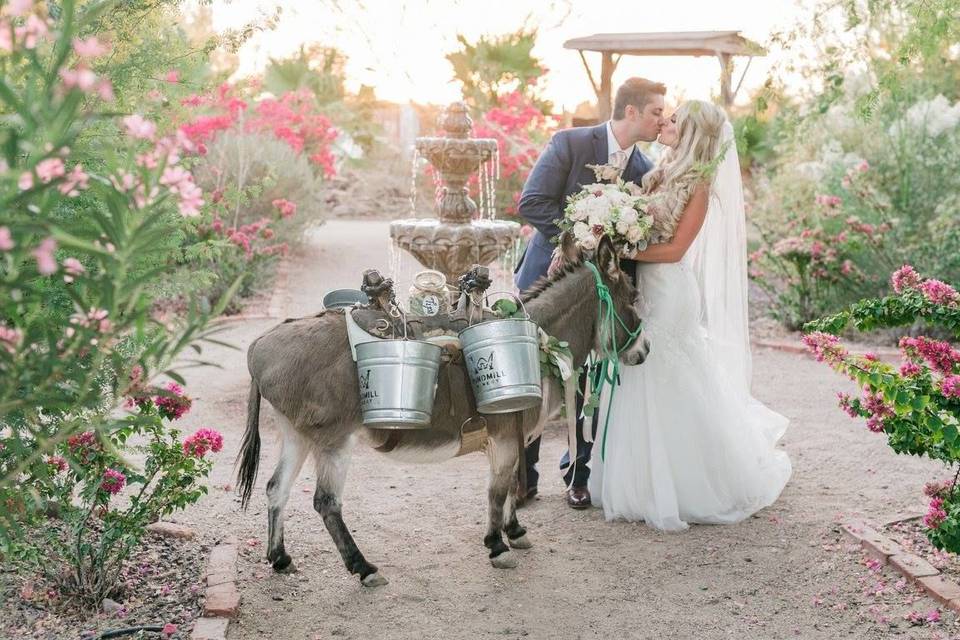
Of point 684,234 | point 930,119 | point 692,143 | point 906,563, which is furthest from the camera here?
point 930,119

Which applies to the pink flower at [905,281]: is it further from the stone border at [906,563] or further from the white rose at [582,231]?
the white rose at [582,231]

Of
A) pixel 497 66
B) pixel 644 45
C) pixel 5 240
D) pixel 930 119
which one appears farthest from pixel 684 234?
pixel 497 66

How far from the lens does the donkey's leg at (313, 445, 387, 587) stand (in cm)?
396

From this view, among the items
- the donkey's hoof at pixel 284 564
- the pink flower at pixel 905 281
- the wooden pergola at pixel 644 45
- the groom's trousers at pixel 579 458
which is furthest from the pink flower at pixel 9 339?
the wooden pergola at pixel 644 45

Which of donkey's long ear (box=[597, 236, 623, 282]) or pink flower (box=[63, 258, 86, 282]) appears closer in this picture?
pink flower (box=[63, 258, 86, 282])

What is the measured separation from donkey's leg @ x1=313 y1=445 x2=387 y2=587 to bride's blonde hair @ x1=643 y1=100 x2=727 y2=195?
6.60 feet

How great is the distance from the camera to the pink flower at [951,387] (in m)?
3.64

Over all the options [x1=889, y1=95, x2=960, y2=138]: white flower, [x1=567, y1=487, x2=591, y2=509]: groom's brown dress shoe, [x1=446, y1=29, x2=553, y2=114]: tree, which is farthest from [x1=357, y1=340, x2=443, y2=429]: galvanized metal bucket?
[x1=446, y1=29, x2=553, y2=114]: tree

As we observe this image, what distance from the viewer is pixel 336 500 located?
13.2ft

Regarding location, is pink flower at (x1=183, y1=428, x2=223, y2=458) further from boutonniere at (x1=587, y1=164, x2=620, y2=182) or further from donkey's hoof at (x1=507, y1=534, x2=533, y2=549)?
boutonniere at (x1=587, y1=164, x2=620, y2=182)

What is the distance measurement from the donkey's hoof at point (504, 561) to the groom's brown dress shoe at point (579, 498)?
85 centimetres

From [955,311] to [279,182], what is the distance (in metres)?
9.95

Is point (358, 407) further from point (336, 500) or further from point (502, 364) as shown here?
point (502, 364)

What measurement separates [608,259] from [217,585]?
7.18ft
